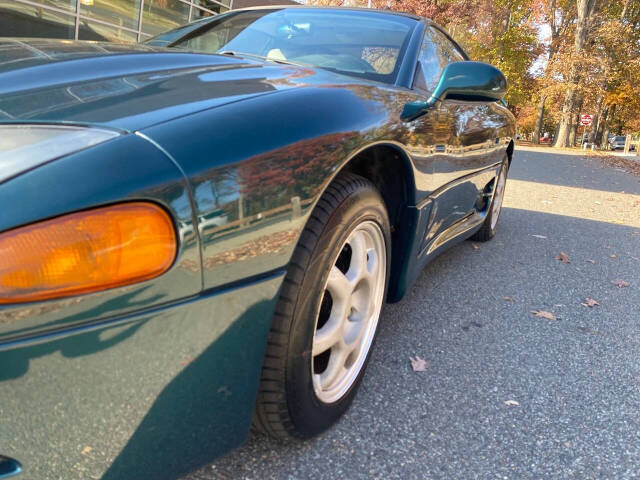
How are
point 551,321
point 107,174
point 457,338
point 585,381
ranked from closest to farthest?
point 107,174 → point 585,381 → point 457,338 → point 551,321

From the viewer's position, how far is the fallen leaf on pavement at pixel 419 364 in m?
2.15

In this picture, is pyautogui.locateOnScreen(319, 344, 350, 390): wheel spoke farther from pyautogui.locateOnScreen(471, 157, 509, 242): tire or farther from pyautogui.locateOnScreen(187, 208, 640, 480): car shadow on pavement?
pyautogui.locateOnScreen(471, 157, 509, 242): tire

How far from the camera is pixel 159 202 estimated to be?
990 millimetres

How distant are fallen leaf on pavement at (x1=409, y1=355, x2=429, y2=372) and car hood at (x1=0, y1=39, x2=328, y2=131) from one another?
1154 millimetres

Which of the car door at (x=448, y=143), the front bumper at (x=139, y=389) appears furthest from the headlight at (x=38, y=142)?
the car door at (x=448, y=143)

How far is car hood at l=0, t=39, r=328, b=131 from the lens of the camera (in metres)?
1.14

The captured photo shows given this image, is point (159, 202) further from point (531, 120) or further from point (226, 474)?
point (531, 120)

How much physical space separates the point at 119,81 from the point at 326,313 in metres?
0.89

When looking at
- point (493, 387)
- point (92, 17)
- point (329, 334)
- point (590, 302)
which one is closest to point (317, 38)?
point (329, 334)

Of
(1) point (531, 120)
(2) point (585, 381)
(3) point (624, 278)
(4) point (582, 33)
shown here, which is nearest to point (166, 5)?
(3) point (624, 278)

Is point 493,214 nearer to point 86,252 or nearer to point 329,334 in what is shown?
point 329,334

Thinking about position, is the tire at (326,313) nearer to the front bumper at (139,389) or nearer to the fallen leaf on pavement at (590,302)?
the front bumper at (139,389)

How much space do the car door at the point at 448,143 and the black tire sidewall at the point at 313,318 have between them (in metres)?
0.51

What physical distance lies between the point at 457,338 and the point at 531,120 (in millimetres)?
57187
